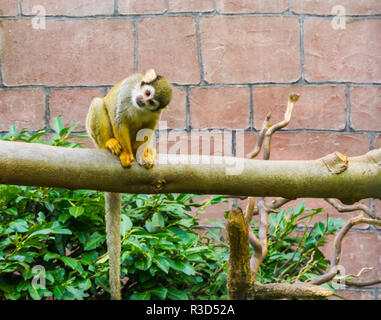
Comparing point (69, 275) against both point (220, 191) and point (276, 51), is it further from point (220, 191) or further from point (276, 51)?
point (276, 51)

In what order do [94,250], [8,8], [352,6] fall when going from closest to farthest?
[94,250]
[352,6]
[8,8]

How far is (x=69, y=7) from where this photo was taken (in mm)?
3002

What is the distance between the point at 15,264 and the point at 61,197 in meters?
0.39

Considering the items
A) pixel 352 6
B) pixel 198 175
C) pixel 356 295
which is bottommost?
pixel 356 295

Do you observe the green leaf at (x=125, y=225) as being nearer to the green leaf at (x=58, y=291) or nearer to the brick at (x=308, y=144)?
Answer: the green leaf at (x=58, y=291)

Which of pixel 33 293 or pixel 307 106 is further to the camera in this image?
pixel 307 106

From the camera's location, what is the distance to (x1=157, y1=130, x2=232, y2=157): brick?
2.96 meters

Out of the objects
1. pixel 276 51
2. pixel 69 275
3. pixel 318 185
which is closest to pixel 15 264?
pixel 69 275

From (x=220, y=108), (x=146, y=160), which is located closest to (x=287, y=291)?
(x=146, y=160)

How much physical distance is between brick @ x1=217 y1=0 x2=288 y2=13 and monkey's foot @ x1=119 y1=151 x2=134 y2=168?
1.63 meters

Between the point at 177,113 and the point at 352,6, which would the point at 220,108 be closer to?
the point at 177,113

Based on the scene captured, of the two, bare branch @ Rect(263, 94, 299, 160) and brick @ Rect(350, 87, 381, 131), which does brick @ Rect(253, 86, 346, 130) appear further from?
bare branch @ Rect(263, 94, 299, 160)

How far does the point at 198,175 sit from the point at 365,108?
68.4 inches

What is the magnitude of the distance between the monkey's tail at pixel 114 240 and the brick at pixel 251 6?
156 cm
